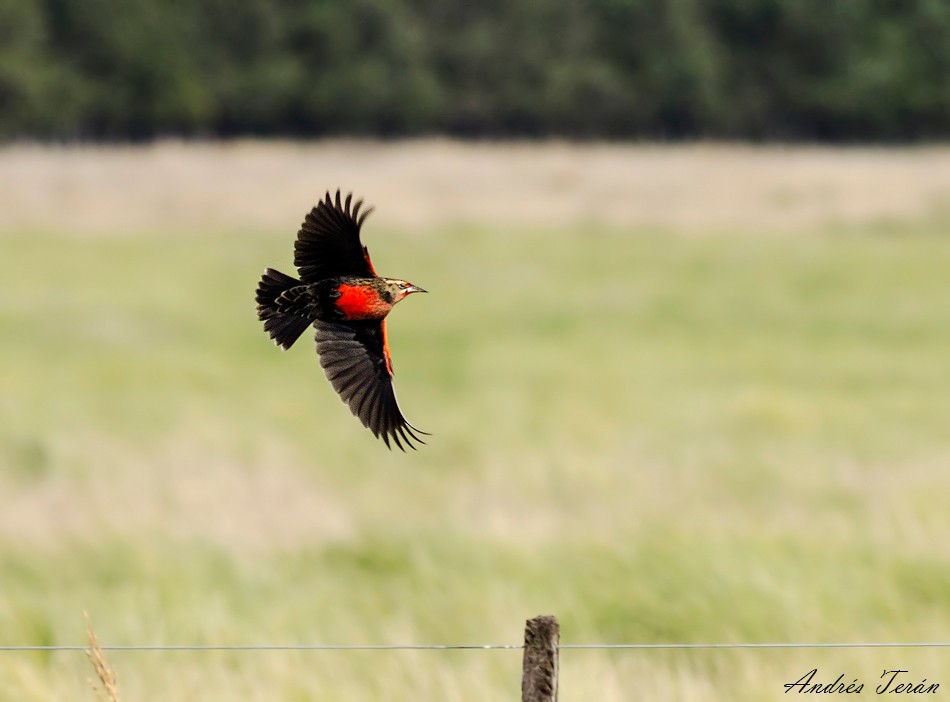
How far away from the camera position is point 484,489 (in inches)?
386

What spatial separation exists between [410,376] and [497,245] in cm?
1095

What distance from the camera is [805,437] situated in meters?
11.7

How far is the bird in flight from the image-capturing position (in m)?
1.86

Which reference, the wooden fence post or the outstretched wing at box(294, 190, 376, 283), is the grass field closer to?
the wooden fence post

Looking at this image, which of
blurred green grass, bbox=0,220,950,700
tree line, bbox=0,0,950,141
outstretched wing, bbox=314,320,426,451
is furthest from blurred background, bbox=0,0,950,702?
outstretched wing, bbox=314,320,426,451

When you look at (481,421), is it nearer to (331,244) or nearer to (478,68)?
(331,244)

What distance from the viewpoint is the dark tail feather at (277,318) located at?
76.0 inches

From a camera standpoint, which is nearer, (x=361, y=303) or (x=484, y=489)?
(x=361, y=303)

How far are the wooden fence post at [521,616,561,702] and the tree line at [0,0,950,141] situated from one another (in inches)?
1741

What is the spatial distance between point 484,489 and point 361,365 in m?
7.74

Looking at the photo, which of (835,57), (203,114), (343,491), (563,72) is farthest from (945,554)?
(835,57)

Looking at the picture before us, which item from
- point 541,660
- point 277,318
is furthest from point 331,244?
point 541,660

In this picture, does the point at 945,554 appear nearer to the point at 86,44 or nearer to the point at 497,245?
the point at 497,245

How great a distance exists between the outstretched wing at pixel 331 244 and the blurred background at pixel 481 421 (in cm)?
270
